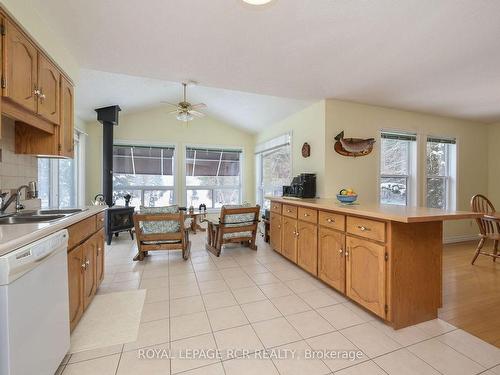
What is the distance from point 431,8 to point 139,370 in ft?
9.94

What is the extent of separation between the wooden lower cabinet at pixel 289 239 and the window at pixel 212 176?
288 cm

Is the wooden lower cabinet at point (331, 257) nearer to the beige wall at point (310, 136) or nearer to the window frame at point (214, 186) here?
the beige wall at point (310, 136)

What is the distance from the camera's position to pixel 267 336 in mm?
1713

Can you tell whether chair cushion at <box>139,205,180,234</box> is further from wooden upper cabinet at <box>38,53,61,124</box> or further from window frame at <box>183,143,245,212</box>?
window frame at <box>183,143,245,212</box>

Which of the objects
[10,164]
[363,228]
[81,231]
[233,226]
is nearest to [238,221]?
[233,226]

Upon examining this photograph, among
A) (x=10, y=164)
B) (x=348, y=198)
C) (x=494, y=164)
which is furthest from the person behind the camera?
(x=494, y=164)

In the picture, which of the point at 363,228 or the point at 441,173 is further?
the point at 441,173

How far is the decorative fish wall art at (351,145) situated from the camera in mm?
3336

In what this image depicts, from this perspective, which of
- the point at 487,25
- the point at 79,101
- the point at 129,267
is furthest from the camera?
the point at 79,101

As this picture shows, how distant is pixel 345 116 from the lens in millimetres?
3473

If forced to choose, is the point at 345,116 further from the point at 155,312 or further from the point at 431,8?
the point at 155,312

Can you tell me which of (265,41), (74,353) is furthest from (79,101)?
(74,353)

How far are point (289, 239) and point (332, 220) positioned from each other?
0.99 meters

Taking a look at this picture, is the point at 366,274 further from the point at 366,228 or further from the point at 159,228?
the point at 159,228
